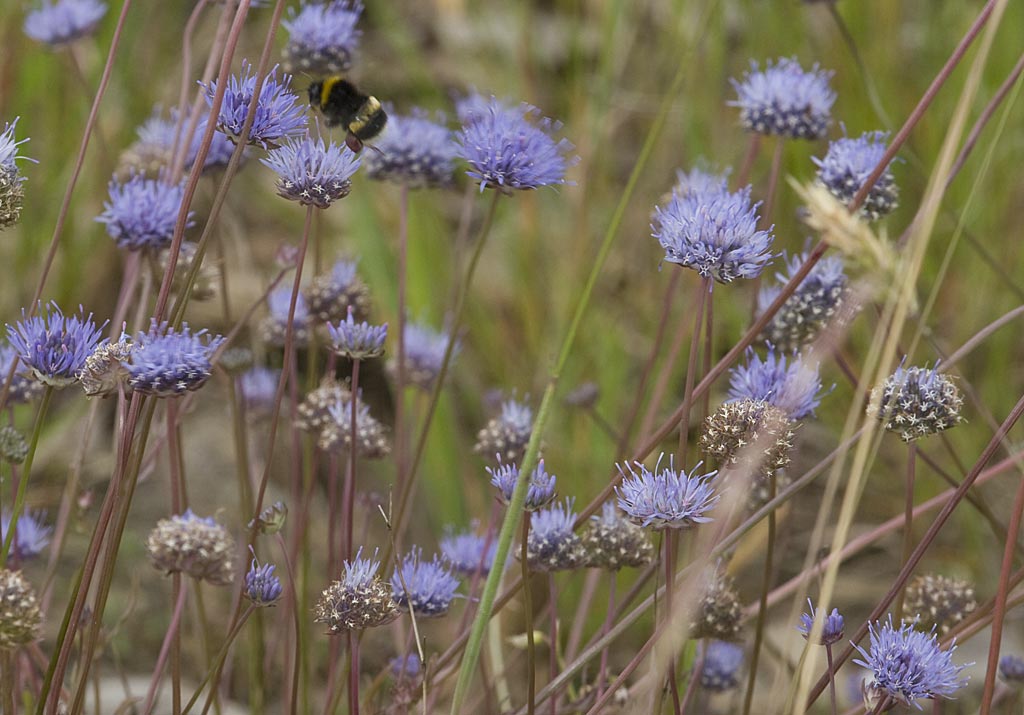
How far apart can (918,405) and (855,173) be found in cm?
39

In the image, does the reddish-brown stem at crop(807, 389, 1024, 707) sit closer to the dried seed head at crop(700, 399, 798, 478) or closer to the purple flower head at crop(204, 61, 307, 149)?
the dried seed head at crop(700, 399, 798, 478)

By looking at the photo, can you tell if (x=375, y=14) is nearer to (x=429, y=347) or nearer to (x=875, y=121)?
(x=875, y=121)

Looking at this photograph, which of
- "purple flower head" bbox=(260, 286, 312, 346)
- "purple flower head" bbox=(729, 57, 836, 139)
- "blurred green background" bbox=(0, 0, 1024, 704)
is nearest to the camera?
"purple flower head" bbox=(729, 57, 836, 139)

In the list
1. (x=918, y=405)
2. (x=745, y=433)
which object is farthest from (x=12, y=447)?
(x=918, y=405)

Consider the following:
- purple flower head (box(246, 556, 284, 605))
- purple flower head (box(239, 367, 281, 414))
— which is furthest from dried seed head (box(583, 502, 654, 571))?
purple flower head (box(239, 367, 281, 414))

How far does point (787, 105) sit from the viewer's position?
1694 mm

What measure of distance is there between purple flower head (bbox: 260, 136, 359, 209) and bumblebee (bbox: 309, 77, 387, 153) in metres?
0.31

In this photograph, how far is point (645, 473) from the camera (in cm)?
115

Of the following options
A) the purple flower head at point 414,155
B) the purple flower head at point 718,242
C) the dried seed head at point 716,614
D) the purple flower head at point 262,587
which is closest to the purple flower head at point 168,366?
the purple flower head at point 262,587

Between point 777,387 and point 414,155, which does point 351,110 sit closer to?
point 414,155

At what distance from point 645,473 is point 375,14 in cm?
319

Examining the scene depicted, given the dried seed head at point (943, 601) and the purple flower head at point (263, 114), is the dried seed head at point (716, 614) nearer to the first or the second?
the dried seed head at point (943, 601)

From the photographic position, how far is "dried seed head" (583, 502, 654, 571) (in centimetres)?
139

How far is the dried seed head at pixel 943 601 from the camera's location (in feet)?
4.95
